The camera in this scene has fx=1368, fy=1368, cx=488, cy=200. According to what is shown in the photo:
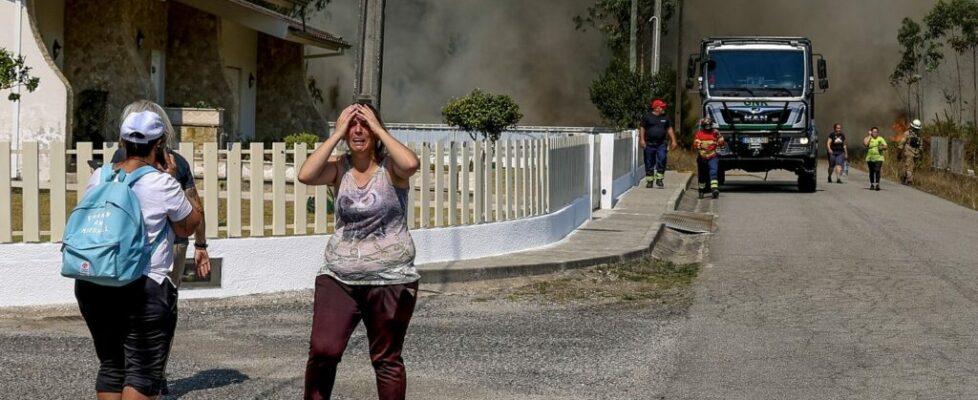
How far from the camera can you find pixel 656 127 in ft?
84.5

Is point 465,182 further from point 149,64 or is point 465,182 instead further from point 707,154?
point 707,154

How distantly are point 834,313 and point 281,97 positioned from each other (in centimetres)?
1967

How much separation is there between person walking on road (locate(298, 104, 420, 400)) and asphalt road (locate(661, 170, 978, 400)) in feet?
6.36

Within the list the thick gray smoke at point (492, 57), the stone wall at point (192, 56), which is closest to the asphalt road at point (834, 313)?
the stone wall at point (192, 56)

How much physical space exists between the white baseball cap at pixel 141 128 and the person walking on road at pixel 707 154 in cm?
1989

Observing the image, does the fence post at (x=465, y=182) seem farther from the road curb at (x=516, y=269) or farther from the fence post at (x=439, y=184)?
the road curb at (x=516, y=269)

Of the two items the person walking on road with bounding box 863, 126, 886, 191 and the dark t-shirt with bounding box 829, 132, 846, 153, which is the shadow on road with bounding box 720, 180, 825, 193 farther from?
the dark t-shirt with bounding box 829, 132, 846, 153

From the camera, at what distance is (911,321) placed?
384 inches

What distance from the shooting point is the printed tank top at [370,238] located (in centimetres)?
560

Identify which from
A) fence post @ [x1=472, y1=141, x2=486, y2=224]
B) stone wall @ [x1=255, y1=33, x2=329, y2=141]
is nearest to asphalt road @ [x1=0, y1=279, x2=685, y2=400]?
fence post @ [x1=472, y1=141, x2=486, y2=224]

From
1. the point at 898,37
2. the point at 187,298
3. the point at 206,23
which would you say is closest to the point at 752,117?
the point at 206,23

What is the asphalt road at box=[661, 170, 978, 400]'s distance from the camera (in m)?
7.39

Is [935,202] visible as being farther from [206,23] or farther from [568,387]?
[568,387]

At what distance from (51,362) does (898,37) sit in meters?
54.0
